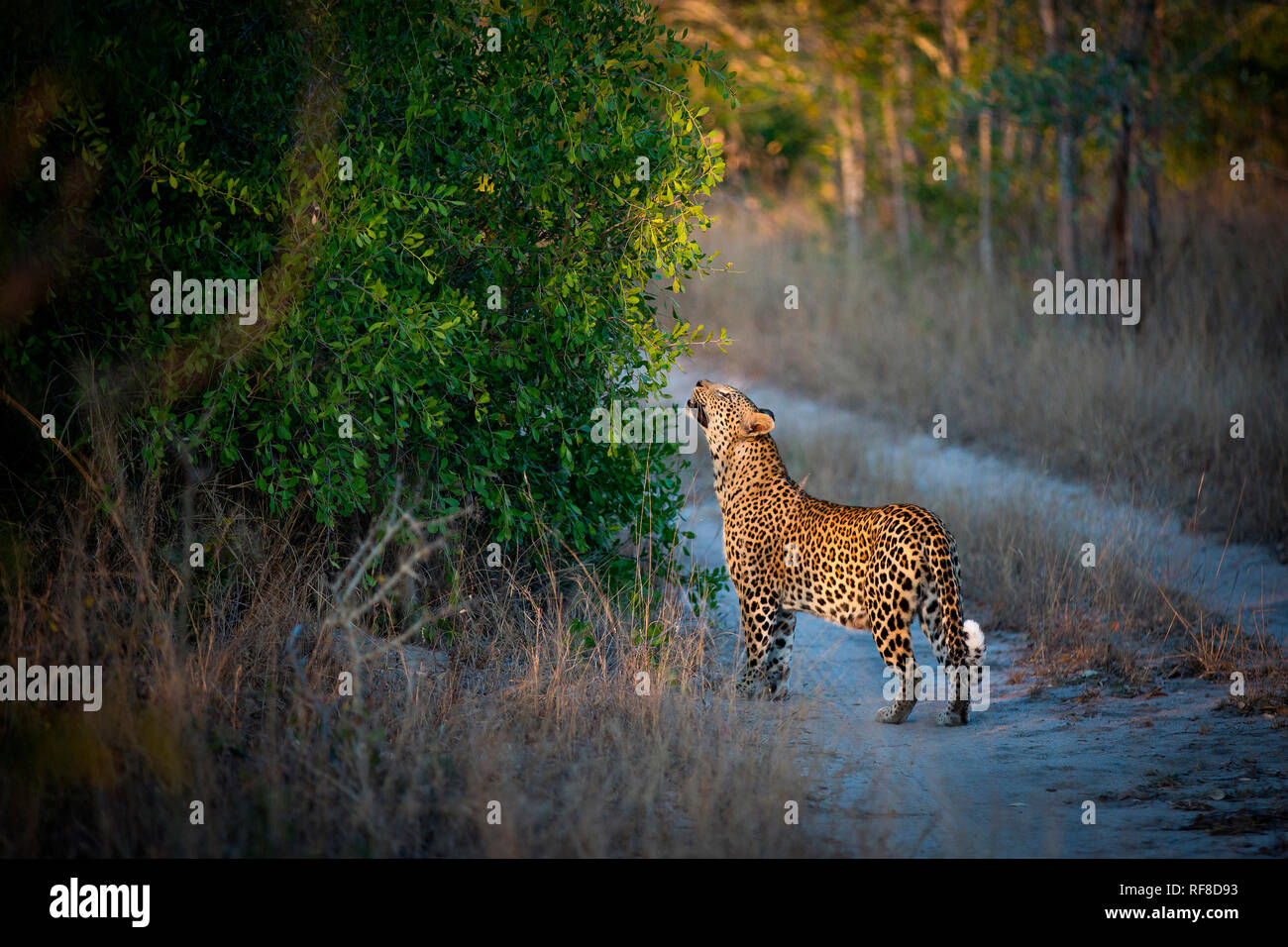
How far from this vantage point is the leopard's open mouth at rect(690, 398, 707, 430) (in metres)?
7.38

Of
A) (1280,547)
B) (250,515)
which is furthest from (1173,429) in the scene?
→ (250,515)

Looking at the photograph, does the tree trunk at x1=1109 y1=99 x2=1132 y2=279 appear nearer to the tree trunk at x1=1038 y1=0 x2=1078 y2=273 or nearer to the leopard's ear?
the tree trunk at x1=1038 y1=0 x2=1078 y2=273

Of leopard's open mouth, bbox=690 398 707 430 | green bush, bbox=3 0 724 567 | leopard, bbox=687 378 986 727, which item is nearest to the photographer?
green bush, bbox=3 0 724 567

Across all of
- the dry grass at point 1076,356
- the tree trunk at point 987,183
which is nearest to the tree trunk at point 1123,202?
the dry grass at point 1076,356

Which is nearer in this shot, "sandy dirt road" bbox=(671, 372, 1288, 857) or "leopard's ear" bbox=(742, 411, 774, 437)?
"sandy dirt road" bbox=(671, 372, 1288, 857)

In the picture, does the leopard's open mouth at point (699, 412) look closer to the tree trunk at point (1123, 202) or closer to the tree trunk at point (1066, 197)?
the tree trunk at point (1123, 202)

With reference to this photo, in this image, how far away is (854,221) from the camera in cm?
1842

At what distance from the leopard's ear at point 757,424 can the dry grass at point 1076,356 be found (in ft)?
9.33

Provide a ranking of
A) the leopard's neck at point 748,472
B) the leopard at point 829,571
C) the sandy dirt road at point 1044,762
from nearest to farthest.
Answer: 1. the sandy dirt road at point 1044,762
2. the leopard at point 829,571
3. the leopard's neck at point 748,472

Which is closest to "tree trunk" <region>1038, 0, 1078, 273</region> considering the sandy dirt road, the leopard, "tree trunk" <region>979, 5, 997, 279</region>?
"tree trunk" <region>979, 5, 997, 279</region>

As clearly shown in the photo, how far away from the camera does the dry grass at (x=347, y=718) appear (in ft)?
13.8

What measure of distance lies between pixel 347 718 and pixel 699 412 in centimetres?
337

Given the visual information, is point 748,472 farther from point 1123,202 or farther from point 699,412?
point 1123,202
